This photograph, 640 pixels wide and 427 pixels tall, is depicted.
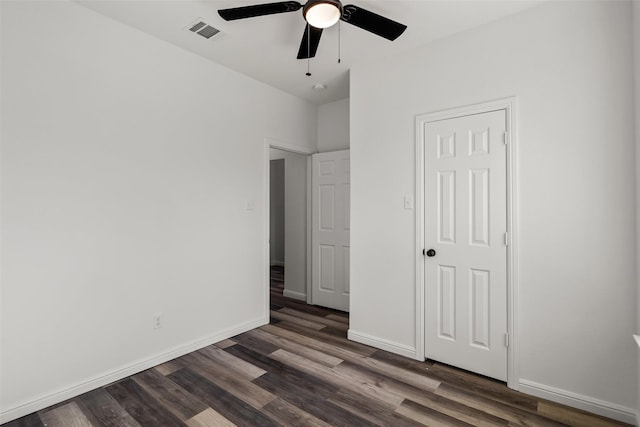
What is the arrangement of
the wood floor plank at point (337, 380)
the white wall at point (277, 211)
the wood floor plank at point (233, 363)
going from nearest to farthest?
1. the wood floor plank at point (337, 380)
2. the wood floor plank at point (233, 363)
3. the white wall at point (277, 211)

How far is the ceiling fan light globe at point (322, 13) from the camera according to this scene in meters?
1.72

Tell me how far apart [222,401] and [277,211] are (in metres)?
5.46

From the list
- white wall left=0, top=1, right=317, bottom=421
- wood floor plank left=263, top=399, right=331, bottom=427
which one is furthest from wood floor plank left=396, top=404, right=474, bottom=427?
white wall left=0, top=1, right=317, bottom=421

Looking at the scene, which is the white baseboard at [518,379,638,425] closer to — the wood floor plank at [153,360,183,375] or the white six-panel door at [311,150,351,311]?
the white six-panel door at [311,150,351,311]

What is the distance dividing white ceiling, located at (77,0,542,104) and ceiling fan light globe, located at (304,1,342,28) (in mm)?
496

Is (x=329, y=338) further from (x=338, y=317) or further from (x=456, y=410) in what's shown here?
(x=456, y=410)

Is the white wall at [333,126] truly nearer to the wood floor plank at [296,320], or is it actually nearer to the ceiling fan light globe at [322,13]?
the wood floor plank at [296,320]

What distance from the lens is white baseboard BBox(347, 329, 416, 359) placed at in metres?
2.83

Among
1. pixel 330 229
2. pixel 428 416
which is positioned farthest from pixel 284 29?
pixel 428 416

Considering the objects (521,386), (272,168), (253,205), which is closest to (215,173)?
(253,205)

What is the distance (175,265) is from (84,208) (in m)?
0.83

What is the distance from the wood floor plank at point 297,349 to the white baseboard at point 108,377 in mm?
237

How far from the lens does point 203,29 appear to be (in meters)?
2.55

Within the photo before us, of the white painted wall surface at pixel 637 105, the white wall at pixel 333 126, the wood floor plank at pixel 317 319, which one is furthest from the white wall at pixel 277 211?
the white painted wall surface at pixel 637 105
